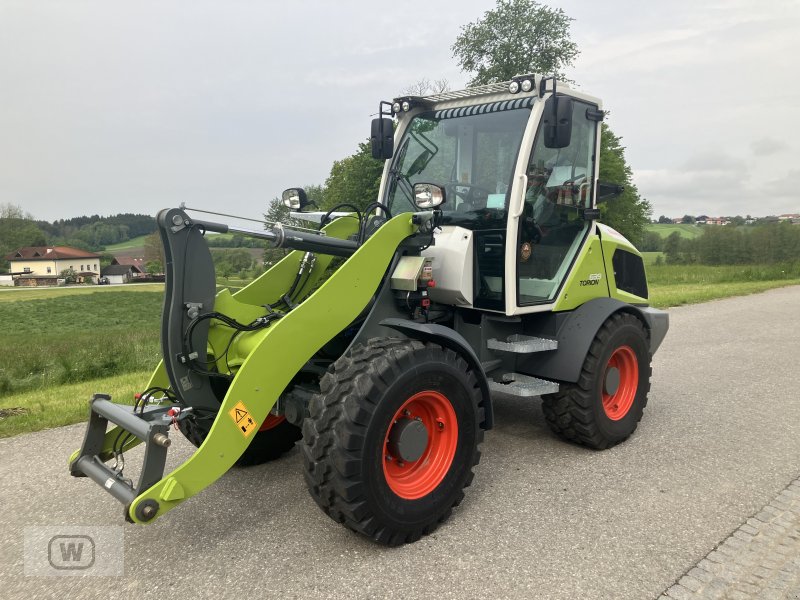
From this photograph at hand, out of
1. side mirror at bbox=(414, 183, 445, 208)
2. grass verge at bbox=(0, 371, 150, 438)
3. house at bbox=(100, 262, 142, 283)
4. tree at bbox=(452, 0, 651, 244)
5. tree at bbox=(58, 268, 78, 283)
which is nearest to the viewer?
side mirror at bbox=(414, 183, 445, 208)

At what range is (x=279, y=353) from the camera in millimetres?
3186

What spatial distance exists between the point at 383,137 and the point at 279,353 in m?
2.50

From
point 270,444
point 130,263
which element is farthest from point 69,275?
point 270,444

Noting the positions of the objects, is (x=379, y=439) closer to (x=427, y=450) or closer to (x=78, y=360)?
(x=427, y=450)

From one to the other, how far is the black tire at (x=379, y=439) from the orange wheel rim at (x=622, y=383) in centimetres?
186

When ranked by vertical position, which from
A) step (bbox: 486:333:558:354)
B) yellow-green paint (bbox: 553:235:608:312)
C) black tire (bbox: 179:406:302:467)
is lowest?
black tire (bbox: 179:406:302:467)

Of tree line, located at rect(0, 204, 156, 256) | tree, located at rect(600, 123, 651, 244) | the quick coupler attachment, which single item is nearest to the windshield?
the quick coupler attachment

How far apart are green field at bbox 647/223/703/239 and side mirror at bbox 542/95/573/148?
28830 mm

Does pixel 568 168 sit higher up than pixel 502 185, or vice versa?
pixel 568 168

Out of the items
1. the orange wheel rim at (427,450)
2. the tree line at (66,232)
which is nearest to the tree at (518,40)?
the orange wheel rim at (427,450)

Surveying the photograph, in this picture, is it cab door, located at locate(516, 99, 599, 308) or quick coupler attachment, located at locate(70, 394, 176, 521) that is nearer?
quick coupler attachment, located at locate(70, 394, 176, 521)

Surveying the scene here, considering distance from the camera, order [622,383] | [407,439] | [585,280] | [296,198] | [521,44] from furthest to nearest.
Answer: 1. [521,44]
2. [622,383]
3. [585,280]
4. [296,198]
5. [407,439]

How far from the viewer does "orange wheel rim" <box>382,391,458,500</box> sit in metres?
3.42

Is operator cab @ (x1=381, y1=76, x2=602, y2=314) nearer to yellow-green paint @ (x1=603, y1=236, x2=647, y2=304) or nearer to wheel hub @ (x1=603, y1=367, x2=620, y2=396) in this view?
yellow-green paint @ (x1=603, y1=236, x2=647, y2=304)
